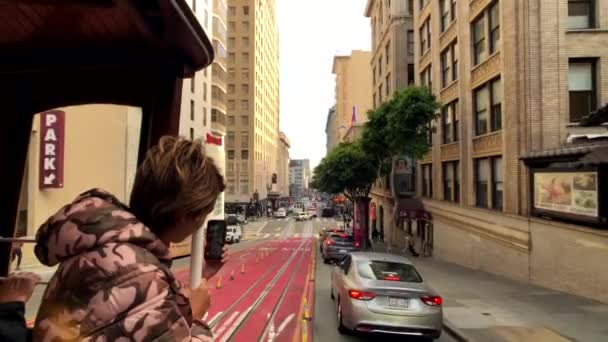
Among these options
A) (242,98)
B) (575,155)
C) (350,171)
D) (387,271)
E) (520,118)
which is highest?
(242,98)

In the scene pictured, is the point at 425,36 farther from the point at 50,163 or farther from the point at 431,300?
the point at 431,300

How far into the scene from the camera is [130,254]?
1459 mm

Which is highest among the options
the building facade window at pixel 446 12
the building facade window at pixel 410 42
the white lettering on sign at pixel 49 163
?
the building facade window at pixel 410 42

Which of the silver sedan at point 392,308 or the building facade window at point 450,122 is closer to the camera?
the silver sedan at point 392,308

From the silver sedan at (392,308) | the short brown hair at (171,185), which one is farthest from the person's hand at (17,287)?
the silver sedan at (392,308)

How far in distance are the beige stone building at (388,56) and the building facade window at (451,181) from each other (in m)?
9.06

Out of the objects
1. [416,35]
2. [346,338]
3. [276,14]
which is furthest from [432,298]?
[276,14]

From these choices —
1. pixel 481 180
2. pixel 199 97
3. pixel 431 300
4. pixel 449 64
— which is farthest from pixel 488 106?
pixel 199 97

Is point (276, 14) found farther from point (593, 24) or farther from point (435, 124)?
point (593, 24)

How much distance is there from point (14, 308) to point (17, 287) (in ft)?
1.62

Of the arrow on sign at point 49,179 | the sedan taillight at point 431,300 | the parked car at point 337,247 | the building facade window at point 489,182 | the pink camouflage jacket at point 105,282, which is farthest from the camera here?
the parked car at point 337,247

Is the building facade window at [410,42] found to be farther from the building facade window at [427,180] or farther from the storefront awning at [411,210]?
the storefront awning at [411,210]

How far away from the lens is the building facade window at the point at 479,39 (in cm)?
2153

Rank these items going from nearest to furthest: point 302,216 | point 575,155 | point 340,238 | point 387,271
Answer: point 387,271 < point 575,155 < point 340,238 < point 302,216
